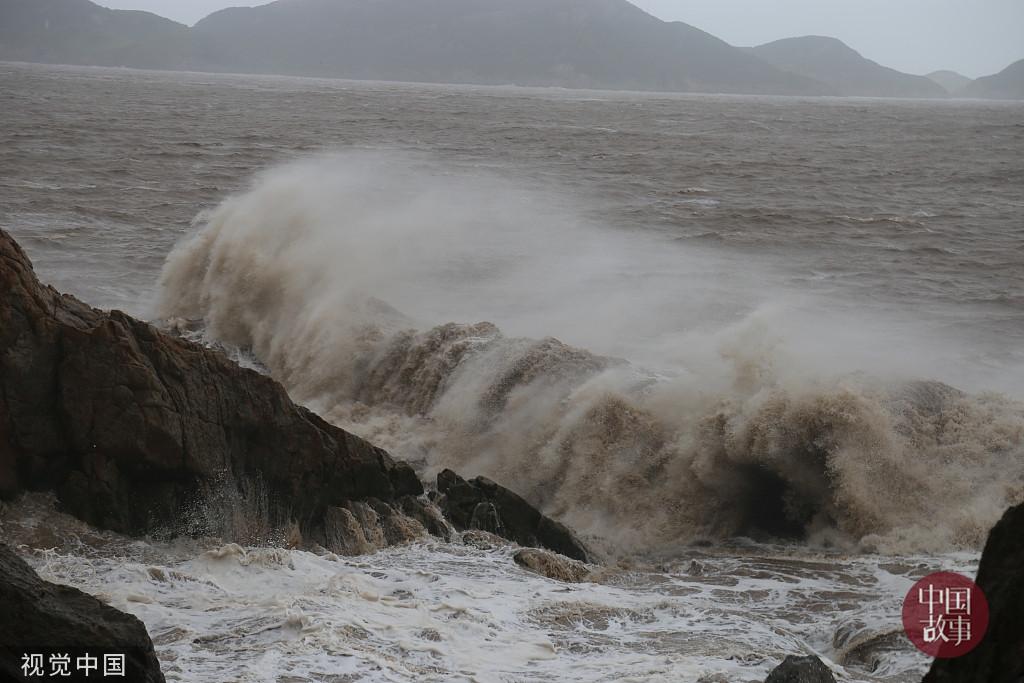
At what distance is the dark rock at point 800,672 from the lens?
17.6 ft

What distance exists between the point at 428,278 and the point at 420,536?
9.60 meters

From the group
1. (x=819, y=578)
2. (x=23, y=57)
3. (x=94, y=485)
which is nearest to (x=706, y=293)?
(x=819, y=578)

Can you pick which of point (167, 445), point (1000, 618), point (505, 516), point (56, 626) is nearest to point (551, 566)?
point (505, 516)

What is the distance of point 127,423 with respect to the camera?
806 cm

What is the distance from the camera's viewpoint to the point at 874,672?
22.9 feet

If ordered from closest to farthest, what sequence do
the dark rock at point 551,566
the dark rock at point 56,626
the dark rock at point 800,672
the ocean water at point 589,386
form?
the dark rock at point 56,626, the dark rock at point 800,672, the ocean water at point 589,386, the dark rock at point 551,566

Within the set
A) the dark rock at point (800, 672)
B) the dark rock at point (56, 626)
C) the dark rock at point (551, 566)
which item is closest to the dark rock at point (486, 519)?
the dark rock at point (551, 566)

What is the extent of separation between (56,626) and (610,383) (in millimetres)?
7631

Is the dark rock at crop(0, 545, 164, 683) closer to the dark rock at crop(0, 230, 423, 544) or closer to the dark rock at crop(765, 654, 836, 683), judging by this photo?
the dark rock at crop(0, 230, 423, 544)

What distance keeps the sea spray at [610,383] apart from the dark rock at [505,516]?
0.72m

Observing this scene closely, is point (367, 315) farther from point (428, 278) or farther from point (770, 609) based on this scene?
point (770, 609)

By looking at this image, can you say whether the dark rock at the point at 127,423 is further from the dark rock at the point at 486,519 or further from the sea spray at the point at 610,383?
the sea spray at the point at 610,383

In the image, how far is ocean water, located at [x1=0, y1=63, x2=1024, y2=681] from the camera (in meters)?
7.32

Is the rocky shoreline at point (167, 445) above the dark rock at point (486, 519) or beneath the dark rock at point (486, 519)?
above
